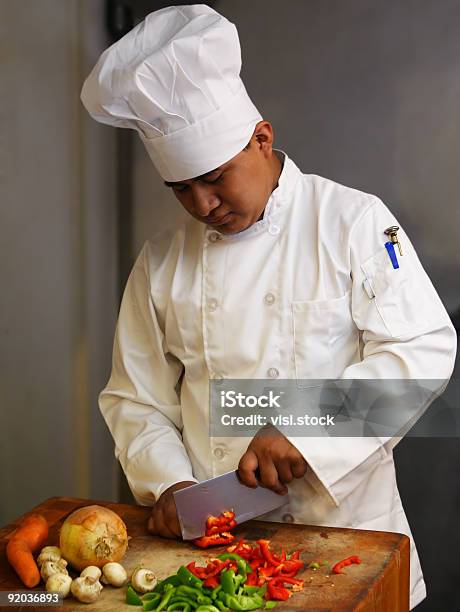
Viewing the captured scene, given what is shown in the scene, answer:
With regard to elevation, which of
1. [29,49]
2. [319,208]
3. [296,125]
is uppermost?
[29,49]

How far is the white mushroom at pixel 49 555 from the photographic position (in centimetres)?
96

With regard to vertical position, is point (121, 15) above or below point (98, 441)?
above

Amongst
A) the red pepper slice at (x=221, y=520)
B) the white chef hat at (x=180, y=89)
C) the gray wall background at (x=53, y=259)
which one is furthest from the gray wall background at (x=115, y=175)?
the red pepper slice at (x=221, y=520)

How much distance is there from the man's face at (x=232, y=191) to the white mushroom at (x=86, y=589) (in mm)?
445

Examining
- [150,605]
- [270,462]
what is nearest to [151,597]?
[150,605]

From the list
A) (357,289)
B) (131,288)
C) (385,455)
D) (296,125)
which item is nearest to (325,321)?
(357,289)

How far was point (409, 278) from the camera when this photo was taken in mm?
1091

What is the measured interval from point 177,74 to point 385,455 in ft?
1.76

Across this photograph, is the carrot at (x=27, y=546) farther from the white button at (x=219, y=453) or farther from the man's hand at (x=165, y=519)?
the white button at (x=219, y=453)

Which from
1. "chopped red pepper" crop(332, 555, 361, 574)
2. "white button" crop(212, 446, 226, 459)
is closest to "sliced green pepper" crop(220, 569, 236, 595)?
"chopped red pepper" crop(332, 555, 361, 574)

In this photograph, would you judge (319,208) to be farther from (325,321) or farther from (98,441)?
(98,441)

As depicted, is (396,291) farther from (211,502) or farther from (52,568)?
(52,568)

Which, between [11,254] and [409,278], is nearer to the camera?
[409,278]

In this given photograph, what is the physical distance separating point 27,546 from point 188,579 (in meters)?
0.20
